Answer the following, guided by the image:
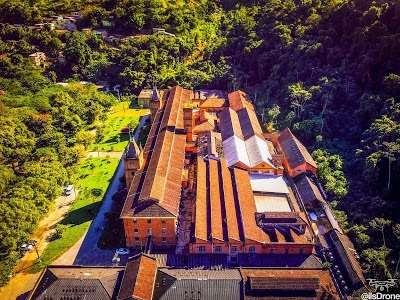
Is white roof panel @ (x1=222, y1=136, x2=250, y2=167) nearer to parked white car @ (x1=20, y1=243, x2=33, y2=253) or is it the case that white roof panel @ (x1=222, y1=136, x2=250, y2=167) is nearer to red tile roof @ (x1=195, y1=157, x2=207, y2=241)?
red tile roof @ (x1=195, y1=157, x2=207, y2=241)

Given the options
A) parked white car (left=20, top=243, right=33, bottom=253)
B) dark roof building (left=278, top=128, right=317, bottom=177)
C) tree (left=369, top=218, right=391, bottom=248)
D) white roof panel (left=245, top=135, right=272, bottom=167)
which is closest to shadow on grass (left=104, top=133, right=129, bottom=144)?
white roof panel (left=245, top=135, right=272, bottom=167)

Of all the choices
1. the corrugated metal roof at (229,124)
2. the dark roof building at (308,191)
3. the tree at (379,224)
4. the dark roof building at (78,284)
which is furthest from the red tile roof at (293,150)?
the dark roof building at (78,284)

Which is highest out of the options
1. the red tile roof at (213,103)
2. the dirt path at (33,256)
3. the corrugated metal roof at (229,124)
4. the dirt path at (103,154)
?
the red tile roof at (213,103)

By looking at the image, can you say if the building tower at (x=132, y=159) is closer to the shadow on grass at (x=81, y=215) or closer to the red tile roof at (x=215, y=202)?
the shadow on grass at (x=81, y=215)

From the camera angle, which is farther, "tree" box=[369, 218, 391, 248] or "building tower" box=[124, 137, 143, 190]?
"building tower" box=[124, 137, 143, 190]

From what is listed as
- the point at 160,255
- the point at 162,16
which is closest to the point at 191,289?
the point at 160,255

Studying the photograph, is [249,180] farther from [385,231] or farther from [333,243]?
[385,231]
